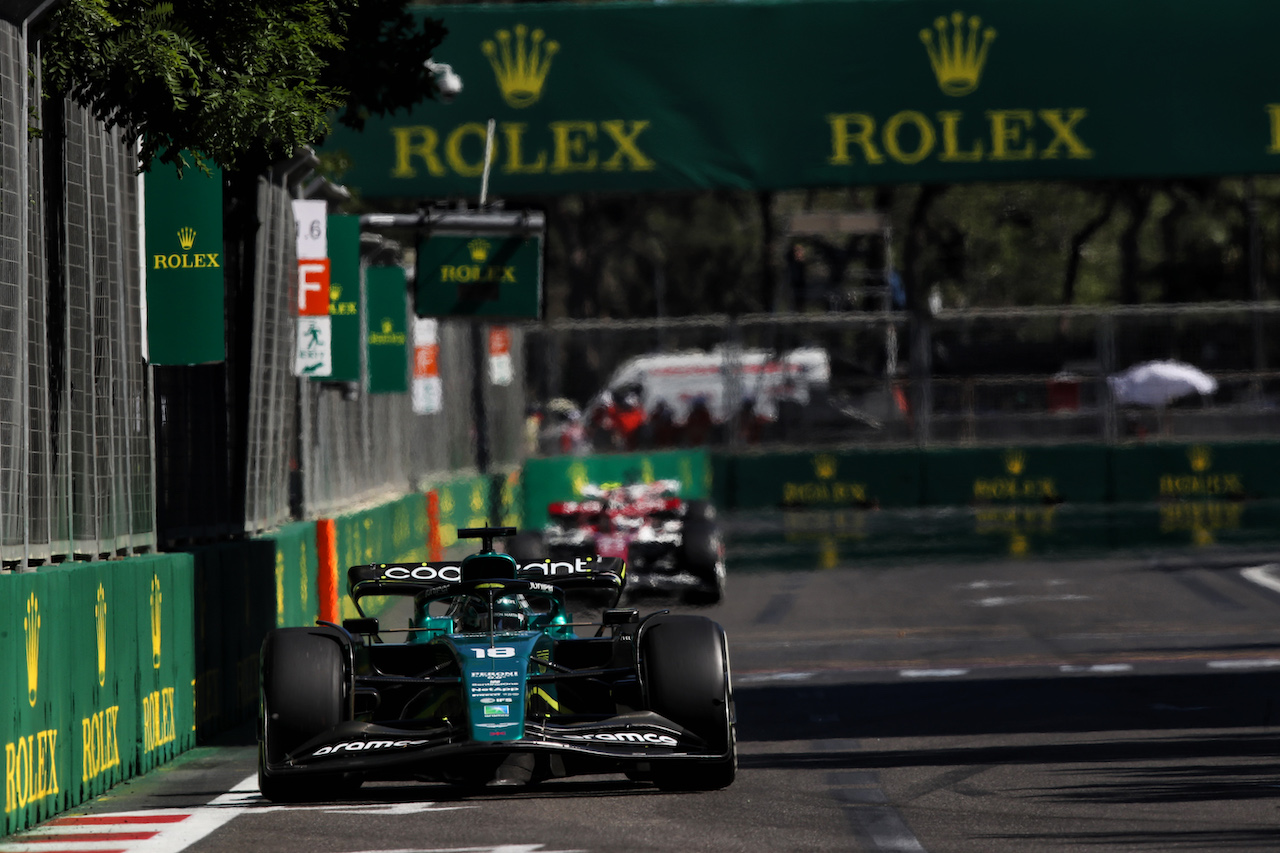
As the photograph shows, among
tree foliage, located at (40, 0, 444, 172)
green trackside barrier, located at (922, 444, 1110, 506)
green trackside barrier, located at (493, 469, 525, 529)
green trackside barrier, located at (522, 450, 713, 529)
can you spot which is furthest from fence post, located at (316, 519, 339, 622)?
green trackside barrier, located at (922, 444, 1110, 506)

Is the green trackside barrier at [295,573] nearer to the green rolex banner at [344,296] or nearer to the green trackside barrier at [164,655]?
the green trackside barrier at [164,655]

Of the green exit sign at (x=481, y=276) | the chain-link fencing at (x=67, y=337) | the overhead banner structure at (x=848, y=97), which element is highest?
the overhead banner structure at (x=848, y=97)

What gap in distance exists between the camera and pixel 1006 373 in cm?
3150

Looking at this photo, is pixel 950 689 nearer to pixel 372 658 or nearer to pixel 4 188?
pixel 372 658

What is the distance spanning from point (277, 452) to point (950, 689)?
485 cm

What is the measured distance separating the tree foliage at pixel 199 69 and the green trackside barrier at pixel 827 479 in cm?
2104

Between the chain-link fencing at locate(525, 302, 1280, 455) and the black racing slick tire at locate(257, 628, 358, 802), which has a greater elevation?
the chain-link fencing at locate(525, 302, 1280, 455)

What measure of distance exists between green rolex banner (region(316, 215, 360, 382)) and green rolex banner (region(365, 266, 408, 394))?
120 inches

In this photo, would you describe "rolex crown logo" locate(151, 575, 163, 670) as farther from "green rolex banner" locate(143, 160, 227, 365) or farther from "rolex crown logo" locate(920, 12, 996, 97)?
"rolex crown logo" locate(920, 12, 996, 97)

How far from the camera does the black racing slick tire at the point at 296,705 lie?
917cm

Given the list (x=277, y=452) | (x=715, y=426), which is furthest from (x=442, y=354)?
(x=277, y=452)

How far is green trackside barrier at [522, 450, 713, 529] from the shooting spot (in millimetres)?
31172

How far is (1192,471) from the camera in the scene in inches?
1228

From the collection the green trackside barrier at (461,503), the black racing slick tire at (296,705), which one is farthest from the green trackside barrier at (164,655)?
the green trackside barrier at (461,503)
